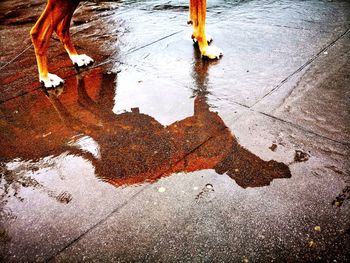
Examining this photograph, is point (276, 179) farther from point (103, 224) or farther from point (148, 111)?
point (148, 111)

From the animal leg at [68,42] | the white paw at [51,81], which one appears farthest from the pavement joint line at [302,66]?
the animal leg at [68,42]

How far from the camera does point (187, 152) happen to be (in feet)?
6.91

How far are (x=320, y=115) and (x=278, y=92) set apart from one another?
0.49m

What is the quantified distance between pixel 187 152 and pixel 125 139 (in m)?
0.57

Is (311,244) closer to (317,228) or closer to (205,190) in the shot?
(317,228)

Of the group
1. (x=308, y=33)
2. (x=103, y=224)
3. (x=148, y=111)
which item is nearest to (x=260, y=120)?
(x=148, y=111)

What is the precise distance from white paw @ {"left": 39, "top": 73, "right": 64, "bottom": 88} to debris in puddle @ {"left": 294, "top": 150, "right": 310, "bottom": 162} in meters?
2.75

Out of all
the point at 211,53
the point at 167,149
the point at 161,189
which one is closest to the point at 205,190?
the point at 161,189

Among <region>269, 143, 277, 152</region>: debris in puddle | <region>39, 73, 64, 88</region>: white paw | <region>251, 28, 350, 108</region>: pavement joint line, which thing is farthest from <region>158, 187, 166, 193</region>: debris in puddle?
<region>39, 73, 64, 88</region>: white paw

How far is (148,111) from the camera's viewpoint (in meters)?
2.64

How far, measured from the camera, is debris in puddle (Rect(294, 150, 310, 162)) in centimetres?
190

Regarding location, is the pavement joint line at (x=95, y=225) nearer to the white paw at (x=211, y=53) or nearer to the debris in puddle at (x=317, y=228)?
the debris in puddle at (x=317, y=228)

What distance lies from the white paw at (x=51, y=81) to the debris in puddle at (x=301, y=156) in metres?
2.75

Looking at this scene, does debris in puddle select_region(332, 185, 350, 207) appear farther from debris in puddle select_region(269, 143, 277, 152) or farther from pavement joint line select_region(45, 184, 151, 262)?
pavement joint line select_region(45, 184, 151, 262)
